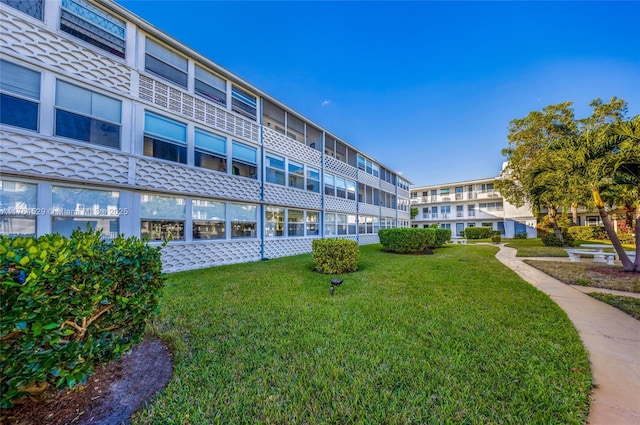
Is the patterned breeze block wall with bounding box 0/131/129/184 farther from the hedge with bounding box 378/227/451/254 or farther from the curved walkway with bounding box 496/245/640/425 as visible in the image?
the hedge with bounding box 378/227/451/254

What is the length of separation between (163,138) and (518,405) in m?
→ 10.5

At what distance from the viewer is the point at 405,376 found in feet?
8.14

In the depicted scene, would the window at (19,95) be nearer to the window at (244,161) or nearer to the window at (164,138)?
the window at (164,138)

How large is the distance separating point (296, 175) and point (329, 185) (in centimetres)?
338

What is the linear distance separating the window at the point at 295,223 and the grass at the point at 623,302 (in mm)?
11074

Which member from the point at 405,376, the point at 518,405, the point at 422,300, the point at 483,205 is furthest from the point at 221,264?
the point at 483,205

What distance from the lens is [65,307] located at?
180 centimetres

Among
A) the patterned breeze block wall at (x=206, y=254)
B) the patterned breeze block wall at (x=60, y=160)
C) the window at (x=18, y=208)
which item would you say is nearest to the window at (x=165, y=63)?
the patterned breeze block wall at (x=60, y=160)

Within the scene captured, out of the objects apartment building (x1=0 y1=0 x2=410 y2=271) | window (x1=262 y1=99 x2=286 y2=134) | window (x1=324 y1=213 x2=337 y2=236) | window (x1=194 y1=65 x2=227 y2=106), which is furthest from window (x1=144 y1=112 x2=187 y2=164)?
window (x1=324 y1=213 x2=337 y2=236)

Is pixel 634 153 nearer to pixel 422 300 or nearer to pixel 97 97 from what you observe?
pixel 422 300

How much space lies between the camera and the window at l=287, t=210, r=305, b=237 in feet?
41.9

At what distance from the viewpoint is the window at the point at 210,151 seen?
8.98 meters

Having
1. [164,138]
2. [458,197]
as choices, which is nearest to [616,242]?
[164,138]

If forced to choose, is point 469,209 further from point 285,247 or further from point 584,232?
point 285,247
